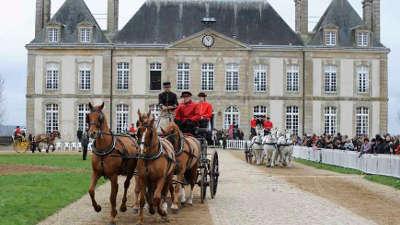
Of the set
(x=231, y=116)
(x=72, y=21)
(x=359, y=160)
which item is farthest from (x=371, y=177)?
(x=72, y=21)

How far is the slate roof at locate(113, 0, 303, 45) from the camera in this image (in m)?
48.9

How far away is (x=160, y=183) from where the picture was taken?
10164 mm

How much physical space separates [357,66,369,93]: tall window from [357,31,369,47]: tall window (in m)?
1.62

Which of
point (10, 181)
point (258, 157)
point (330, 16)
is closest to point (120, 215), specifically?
point (10, 181)

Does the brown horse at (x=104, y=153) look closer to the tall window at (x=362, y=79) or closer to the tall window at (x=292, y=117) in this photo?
the tall window at (x=292, y=117)

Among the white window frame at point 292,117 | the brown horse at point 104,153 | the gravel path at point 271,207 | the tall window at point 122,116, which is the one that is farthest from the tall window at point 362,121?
the brown horse at point 104,153

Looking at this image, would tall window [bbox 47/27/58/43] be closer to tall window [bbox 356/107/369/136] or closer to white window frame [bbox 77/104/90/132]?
white window frame [bbox 77/104/90/132]

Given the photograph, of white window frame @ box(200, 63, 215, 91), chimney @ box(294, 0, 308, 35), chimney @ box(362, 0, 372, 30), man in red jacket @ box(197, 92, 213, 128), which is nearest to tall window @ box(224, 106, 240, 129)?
white window frame @ box(200, 63, 215, 91)

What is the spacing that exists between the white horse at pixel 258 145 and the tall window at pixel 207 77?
21886mm

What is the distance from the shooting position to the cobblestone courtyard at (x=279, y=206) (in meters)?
10.8

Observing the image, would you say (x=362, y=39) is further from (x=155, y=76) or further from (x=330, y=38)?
(x=155, y=76)

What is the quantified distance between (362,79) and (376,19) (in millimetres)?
4497

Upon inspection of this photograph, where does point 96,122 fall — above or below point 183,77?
→ below

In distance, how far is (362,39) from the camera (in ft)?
161
